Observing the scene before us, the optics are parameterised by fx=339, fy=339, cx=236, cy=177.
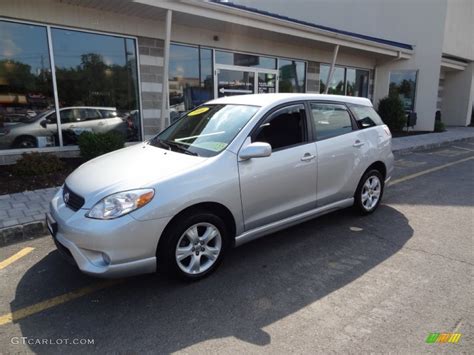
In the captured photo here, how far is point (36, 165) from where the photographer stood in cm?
642

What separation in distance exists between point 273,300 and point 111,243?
4.71 feet

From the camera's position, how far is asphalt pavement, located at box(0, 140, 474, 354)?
8.03 ft

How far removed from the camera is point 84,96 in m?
7.90

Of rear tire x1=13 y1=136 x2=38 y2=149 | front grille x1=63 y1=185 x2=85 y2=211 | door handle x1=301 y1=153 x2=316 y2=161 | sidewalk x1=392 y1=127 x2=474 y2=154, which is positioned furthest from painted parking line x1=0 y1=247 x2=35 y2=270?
sidewalk x1=392 y1=127 x2=474 y2=154

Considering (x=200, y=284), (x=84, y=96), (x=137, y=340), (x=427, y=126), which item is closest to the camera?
(x=137, y=340)

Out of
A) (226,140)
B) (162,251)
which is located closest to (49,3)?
(226,140)

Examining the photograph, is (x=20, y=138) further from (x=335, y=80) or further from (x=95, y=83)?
(x=335, y=80)

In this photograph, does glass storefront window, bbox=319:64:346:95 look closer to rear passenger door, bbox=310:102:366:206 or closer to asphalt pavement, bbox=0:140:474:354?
rear passenger door, bbox=310:102:366:206

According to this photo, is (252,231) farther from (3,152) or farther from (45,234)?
(3,152)

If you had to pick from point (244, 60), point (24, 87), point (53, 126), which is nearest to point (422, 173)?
point (244, 60)

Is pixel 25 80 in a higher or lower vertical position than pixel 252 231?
higher

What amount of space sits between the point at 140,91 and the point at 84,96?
1.33 m

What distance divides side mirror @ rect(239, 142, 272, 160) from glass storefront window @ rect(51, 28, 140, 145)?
5.97 metres

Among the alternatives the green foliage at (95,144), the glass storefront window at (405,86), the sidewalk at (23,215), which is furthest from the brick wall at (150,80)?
the glass storefront window at (405,86)
